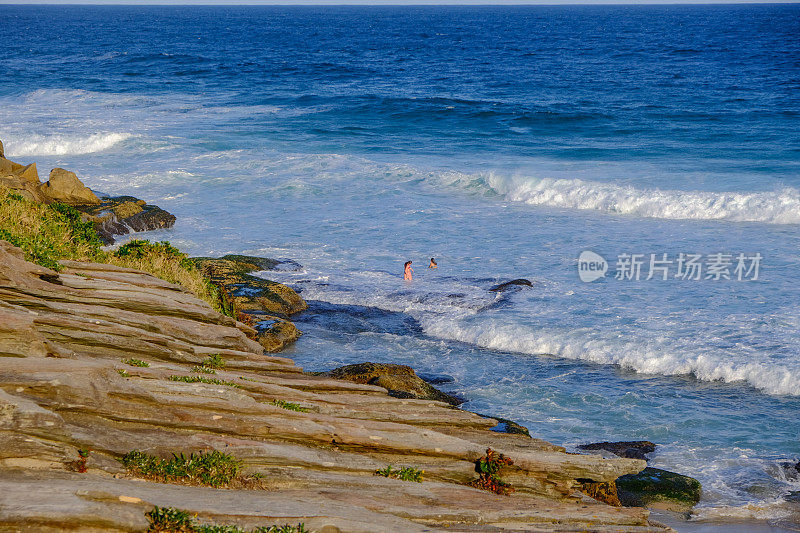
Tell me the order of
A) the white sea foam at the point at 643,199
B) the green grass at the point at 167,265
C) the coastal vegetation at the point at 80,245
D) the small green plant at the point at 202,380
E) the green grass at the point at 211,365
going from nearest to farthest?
the small green plant at the point at 202,380
the green grass at the point at 211,365
the coastal vegetation at the point at 80,245
the green grass at the point at 167,265
the white sea foam at the point at 643,199

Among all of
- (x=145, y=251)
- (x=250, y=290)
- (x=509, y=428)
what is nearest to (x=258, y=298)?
(x=250, y=290)

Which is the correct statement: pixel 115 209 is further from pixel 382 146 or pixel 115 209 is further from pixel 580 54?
pixel 580 54

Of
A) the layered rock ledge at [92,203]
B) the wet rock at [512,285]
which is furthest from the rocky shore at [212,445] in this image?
the layered rock ledge at [92,203]

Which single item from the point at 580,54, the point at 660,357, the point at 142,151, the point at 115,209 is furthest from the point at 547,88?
the point at 660,357

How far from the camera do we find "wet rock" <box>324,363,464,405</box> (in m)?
15.6

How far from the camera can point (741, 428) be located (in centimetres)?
1645

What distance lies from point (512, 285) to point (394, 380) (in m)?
9.99

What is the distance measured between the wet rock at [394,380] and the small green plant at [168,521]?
7793 millimetres

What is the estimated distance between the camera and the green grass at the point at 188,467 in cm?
859

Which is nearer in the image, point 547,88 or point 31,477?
point 31,477

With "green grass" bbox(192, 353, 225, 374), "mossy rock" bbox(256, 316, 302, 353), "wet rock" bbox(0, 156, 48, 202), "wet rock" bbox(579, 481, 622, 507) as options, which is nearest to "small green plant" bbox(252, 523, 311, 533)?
"green grass" bbox(192, 353, 225, 374)

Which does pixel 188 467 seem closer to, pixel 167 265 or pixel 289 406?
pixel 289 406

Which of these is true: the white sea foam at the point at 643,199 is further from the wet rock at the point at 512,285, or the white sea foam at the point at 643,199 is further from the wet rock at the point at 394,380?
the wet rock at the point at 394,380

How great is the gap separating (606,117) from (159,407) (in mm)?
50947
